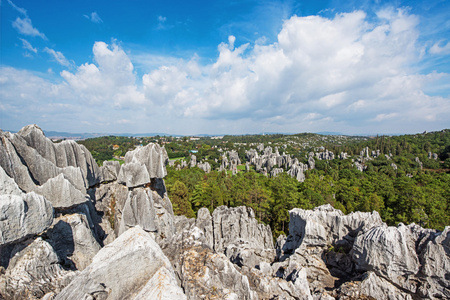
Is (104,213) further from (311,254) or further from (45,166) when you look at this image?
(311,254)

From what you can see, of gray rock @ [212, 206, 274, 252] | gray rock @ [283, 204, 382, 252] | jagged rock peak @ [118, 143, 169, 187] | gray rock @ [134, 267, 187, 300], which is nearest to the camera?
gray rock @ [134, 267, 187, 300]

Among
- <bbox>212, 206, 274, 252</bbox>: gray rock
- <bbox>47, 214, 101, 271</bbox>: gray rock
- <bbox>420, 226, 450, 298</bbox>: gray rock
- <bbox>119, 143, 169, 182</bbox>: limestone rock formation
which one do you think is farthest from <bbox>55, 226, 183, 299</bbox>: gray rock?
<bbox>212, 206, 274, 252</bbox>: gray rock

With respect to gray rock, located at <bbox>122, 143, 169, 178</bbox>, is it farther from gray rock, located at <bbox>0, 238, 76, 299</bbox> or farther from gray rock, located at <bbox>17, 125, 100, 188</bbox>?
gray rock, located at <bbox>0, 238, 76, 299</bbox>

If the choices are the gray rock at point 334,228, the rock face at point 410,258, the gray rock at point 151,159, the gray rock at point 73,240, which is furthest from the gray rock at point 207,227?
the rock face at point 410,258

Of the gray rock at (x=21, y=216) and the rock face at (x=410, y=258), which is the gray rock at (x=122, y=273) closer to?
the gray rock at (x=21, y=216)

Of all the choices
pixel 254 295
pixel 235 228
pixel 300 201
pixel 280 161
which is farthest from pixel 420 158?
pixel 254 295

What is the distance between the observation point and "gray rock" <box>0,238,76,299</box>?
534 centimetres

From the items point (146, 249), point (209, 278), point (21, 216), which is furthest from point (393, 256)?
→ point (21, 216)

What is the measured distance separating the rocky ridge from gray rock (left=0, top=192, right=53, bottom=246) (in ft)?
0.09

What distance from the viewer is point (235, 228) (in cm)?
1872

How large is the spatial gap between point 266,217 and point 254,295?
19760 mm

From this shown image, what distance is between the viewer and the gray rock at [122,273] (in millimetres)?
3748

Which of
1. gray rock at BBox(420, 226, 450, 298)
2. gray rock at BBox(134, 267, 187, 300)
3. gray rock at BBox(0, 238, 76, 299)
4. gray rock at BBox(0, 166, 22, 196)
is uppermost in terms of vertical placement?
gray rock at BBox(0, 166, 22, 196)

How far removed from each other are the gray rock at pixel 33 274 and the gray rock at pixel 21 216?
2.76ft
